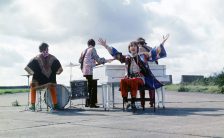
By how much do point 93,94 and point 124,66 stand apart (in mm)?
1995

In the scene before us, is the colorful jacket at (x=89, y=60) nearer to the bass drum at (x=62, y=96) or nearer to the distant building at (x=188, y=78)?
the bass drum at (x=62, y=96)

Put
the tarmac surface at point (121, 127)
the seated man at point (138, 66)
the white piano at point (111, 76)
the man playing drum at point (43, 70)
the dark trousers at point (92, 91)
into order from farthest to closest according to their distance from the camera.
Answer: the dark trousers at point (92, 91) → the man playing drum at point (43, 70) → the white piano at point (111, 76) → the seated man at point (138, 66) → the tarmac surface at point (121, 127)

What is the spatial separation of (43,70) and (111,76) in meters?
1.98

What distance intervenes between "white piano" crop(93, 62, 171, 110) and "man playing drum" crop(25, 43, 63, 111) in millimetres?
1186

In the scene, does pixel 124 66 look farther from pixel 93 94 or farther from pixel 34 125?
pixel 34 125

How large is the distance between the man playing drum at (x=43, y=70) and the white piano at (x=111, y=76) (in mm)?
1186

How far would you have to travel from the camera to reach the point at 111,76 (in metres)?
13.0

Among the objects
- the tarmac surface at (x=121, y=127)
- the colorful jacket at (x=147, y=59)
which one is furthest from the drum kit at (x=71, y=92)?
the tarmac surface at (x=121, y=127)

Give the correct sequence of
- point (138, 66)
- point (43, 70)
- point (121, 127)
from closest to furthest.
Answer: point (121, 127)
point (138, 66)
point (43, 70)

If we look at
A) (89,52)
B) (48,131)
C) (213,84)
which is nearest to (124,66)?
(89,52)

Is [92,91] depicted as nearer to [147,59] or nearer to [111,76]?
[111,76]

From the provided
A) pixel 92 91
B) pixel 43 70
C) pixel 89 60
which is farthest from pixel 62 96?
pixel 89 60

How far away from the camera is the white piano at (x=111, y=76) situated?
512 inches

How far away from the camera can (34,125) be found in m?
9.32
